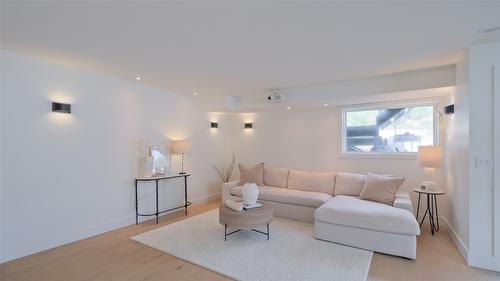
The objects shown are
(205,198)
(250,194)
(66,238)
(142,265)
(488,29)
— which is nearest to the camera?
(488,29)

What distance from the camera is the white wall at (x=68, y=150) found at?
9.43 ft

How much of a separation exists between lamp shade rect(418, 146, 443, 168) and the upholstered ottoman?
100 centimetres

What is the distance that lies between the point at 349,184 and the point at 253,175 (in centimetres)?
196

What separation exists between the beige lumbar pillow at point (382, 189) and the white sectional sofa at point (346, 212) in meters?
0.11

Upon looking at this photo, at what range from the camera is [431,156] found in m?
3.61

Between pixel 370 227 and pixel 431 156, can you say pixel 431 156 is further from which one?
pixel 370 227

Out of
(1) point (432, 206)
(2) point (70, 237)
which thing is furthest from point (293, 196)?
(2) point (70, 237)

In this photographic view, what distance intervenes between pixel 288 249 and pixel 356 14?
2.74 meters

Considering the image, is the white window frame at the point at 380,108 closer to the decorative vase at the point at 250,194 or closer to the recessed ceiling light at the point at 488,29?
the recessed ceiling light at the point at 488,29

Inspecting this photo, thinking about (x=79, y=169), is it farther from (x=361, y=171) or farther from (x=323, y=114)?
(x=361, y=171)

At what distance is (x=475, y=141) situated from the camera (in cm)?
265

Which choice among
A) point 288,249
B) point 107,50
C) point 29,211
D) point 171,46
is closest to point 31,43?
point 107,50

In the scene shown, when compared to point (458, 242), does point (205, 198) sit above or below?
below

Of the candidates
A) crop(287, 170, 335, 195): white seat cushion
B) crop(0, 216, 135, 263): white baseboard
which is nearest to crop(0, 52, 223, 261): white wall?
crop(0, 216, 135, 263): white baseboard
